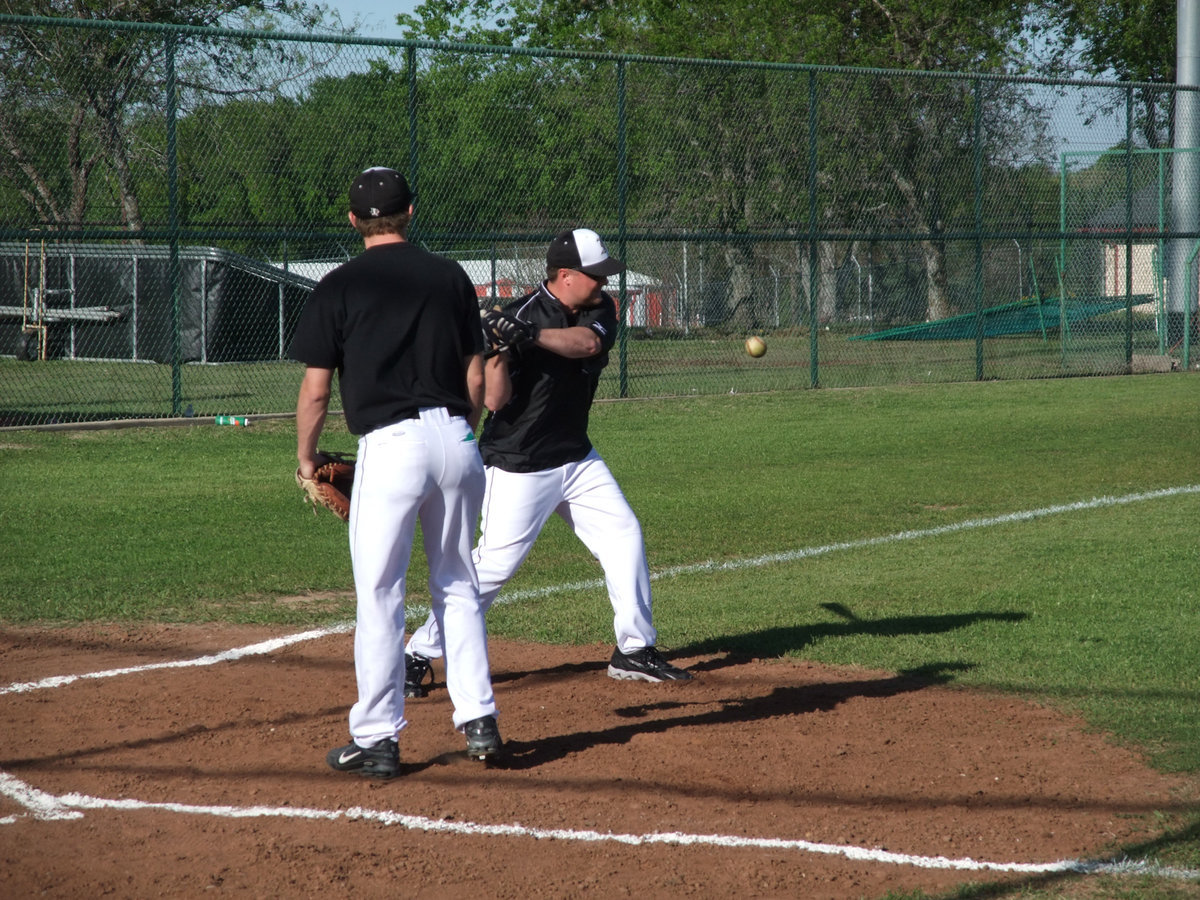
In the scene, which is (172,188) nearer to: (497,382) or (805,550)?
(805,550)

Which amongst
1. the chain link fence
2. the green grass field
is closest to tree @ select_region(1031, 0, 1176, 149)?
the chain link fence

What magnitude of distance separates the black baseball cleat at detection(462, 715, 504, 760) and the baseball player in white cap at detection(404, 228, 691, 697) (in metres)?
1.03

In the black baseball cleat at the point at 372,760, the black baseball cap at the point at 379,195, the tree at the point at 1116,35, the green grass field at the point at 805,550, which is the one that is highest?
the tree at the point at 1116,35

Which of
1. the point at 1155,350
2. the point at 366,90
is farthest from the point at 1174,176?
the point at 366,90

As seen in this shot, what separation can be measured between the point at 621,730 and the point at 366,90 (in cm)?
1149

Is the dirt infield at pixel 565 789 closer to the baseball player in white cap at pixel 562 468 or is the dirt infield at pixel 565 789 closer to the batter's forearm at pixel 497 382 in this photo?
the baseball player in white cap at pixel 562 468

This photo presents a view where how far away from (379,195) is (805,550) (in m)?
4.69

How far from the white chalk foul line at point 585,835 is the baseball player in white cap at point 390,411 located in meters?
0.36

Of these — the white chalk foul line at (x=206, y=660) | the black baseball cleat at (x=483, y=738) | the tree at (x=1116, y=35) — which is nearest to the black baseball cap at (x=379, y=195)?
the black baseball cleat at (x=483, y=738)

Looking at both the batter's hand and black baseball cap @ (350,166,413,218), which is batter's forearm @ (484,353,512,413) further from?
black baseball cap @ (350,166,413,218)

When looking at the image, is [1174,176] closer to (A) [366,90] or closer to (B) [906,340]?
(B) [906,340]

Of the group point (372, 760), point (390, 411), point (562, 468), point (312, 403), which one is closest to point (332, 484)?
point (312, 403)

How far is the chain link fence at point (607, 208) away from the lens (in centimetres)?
1368

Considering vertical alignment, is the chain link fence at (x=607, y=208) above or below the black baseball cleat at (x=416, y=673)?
above
